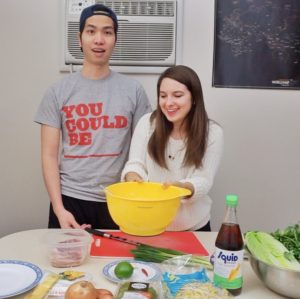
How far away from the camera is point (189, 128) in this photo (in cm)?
177

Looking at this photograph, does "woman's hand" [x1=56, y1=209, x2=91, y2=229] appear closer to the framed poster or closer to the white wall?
the white wall

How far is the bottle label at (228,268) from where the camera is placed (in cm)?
107

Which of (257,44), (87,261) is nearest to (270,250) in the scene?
(87,261)

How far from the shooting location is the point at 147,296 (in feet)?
3.18

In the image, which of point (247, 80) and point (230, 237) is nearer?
point (230, 237)

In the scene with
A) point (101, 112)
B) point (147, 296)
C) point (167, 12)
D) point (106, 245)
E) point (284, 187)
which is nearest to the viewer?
point (147, 296)

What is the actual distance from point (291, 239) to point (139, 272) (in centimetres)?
46

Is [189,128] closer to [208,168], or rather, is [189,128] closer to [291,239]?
[208,168]

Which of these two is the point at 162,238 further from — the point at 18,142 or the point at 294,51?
the point at 294,51

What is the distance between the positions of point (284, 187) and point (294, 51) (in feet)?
2.76

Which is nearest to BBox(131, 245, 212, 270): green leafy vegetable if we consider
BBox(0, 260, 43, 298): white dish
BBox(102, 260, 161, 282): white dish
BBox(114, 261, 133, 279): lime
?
BBox(102, 260, 161, 282): white dish

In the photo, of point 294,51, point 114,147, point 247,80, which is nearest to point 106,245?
point 114,147

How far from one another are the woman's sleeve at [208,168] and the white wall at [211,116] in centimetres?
74

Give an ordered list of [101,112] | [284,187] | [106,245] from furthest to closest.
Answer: [284,187], [101,112], [106,245]
